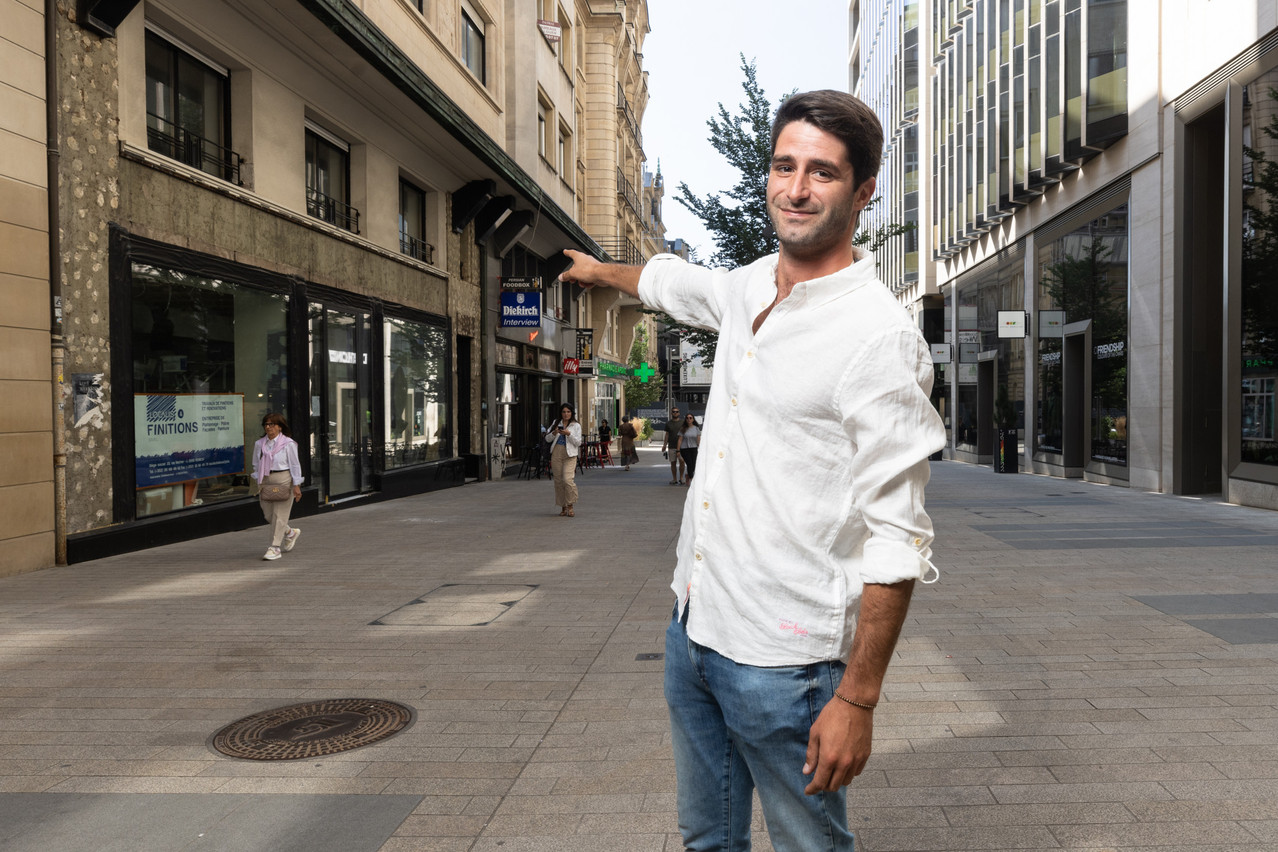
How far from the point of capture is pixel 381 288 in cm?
1792

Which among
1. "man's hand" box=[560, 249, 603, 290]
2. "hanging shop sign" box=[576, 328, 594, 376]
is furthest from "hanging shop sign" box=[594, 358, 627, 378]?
"man's hand" box=[560, 249, 603, 290]

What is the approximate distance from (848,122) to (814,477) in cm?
68

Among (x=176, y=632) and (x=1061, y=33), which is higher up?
(x=1061, y=33)

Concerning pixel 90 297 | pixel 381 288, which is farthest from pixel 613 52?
pixel 90 297

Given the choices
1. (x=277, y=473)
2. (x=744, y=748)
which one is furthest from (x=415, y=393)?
(x=744, y=748)

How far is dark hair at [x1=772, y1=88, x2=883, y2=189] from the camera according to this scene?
1936mm

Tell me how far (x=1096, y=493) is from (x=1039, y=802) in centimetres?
1644

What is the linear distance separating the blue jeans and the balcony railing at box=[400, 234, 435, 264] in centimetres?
1837

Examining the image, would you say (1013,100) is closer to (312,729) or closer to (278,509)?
(278,509)

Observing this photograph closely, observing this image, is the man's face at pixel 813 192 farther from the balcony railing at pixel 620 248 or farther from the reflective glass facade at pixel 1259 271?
the balcony railing at pixel 620 248

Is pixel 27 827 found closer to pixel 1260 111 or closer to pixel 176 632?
pixel 176 632

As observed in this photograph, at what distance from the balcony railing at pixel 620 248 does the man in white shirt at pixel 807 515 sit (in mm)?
33046

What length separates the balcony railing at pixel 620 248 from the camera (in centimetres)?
3866

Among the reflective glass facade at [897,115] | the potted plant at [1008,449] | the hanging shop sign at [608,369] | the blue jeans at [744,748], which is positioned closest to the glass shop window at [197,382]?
the blue jeans at [744,748]
